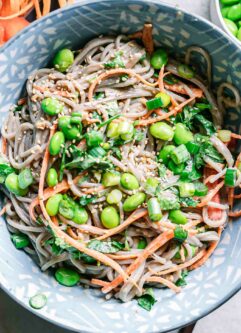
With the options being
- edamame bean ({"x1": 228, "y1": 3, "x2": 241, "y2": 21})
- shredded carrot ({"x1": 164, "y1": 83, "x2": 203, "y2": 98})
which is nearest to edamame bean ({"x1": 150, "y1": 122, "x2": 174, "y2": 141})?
shredded carrot ({"x1": 164, "y1": 83, "x2": 203, "y2": 98})

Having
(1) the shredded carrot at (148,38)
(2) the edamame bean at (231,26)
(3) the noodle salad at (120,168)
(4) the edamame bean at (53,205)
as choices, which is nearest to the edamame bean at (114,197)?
(3) the noodle salad at (120,168)

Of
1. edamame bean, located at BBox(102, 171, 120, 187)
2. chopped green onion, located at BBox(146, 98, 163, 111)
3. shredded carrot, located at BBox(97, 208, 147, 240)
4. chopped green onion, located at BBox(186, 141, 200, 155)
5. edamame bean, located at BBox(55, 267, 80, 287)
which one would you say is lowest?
edamame bean, located at BBox(55, 267, 80, 287)

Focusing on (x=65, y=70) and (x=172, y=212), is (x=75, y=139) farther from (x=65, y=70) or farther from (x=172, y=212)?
(x=172, y=212)

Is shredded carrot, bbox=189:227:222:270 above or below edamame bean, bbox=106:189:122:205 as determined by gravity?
below

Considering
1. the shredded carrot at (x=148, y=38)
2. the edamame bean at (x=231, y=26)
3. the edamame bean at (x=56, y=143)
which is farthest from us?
the edamame bean at (x=231, y=26)

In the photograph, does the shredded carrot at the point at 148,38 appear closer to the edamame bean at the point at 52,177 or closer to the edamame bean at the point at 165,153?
the edamame bean at the point at 165,153

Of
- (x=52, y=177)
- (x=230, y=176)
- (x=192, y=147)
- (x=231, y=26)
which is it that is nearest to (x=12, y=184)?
(x=52, y=177)

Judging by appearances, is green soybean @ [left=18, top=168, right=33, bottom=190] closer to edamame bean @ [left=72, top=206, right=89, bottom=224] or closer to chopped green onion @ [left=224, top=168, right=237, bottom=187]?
edamame bean @ [left=72, top=206, right=89, bottom=224]

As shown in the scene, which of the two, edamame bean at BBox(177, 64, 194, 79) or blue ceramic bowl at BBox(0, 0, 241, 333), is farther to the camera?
edamame bean at BBox(177, 64, 194, 79)
